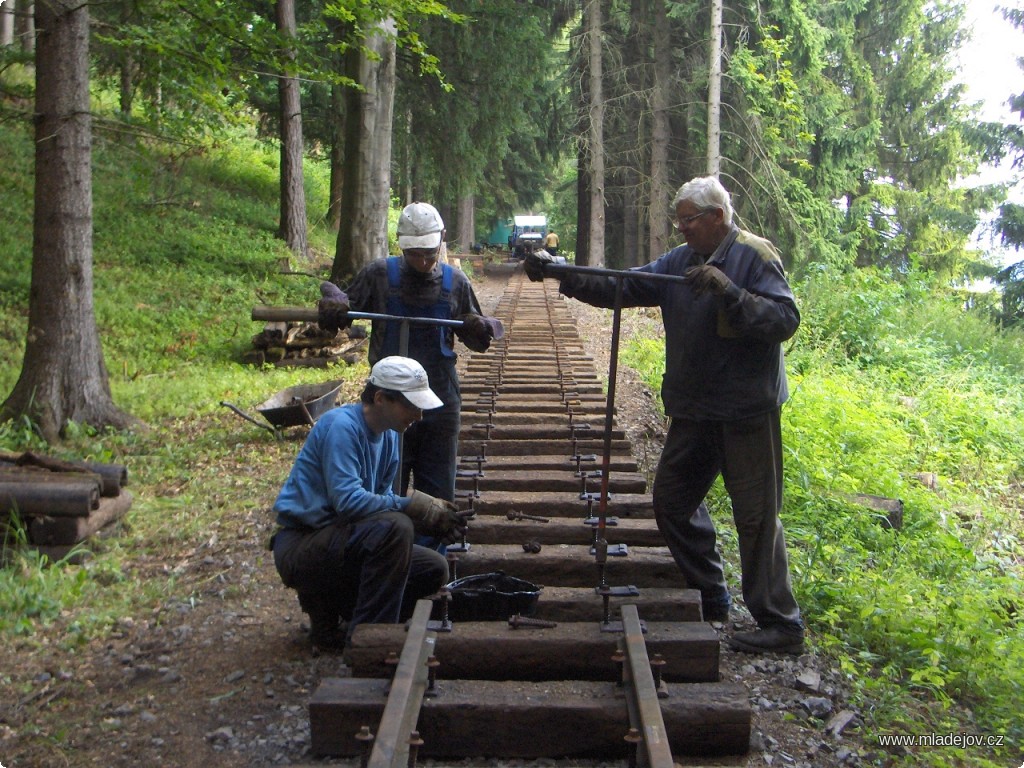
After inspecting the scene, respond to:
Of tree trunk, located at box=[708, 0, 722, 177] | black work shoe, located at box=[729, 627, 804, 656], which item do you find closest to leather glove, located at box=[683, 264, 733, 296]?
black work shoe, located at box=[729, 627, 804, 656]

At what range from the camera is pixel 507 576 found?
4.60 meters

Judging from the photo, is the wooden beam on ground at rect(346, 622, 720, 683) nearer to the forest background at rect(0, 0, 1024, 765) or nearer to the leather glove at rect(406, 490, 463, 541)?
the leather glove at rect(406, 490, 463, 541)

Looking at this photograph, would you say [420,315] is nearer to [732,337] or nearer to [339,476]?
[339,476]

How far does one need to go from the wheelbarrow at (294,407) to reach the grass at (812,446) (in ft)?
0.91

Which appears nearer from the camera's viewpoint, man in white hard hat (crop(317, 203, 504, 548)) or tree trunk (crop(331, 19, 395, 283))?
man in white hard hat (crop(317, 203, 504, 548))

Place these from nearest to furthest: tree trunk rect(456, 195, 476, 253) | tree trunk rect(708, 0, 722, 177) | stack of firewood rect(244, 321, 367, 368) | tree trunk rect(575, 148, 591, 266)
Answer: stack of firewood rect(244, 321, 367, 368) → tree trunk rect(708, 0, 722, 177) → tree trunk rect(575, 148, 591, 266) → tree trunk rect(456, 195, 476, 253)

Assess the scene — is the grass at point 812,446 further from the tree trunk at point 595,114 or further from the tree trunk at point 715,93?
the tree trunk at point 595,114

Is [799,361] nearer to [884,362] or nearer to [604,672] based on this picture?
[884,362]

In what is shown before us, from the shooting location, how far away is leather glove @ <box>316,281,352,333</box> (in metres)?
4.69

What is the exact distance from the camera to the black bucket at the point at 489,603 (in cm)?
445

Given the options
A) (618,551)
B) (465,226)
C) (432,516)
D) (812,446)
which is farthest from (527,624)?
(465,226)

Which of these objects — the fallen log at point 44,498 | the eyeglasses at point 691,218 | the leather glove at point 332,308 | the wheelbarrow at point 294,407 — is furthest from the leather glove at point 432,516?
the wheelbarrow at point 294,407

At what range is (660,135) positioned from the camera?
25.4 meters

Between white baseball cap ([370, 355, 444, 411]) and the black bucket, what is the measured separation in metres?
0.94
